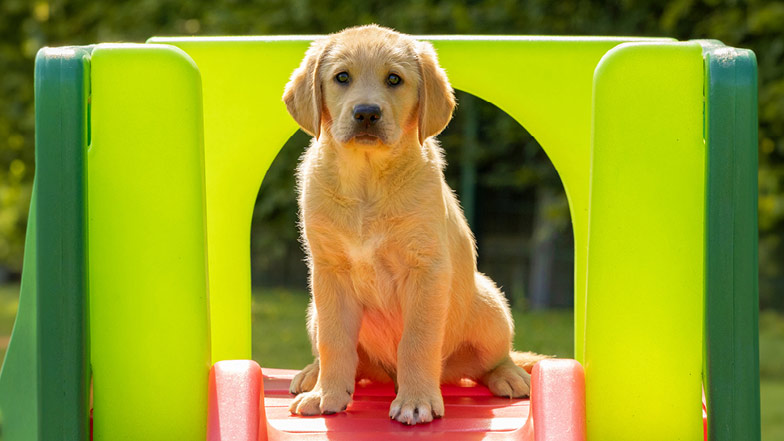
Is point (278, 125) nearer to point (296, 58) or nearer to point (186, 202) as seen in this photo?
point (296, 58)

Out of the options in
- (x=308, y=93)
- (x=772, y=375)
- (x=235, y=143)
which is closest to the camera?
(x=308, y=93)

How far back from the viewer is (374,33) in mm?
3523

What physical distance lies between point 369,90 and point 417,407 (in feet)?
3.52

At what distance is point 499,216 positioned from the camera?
34.4ft

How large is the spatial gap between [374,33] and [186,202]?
3.30 feet

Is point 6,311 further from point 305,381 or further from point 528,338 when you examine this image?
point 305,381

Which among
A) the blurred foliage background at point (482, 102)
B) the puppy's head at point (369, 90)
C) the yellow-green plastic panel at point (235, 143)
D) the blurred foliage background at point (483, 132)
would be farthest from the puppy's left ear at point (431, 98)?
the blurred foliage background at point (482, 102)

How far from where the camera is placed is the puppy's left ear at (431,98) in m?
3.51

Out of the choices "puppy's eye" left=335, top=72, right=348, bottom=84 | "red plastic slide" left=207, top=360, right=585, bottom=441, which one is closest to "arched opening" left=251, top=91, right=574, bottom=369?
"red plastic slide" left=207, top=360, right=585, bottom=441

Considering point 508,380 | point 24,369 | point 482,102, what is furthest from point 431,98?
point 482,102

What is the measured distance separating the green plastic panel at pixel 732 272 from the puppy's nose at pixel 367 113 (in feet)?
3.59

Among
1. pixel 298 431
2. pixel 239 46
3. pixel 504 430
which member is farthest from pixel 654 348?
pixel 239 46

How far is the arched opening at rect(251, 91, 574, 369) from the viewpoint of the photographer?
9.63 metres

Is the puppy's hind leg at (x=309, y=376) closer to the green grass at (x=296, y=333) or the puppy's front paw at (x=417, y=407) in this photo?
the puppy's front paw at (x=417, y=407)
